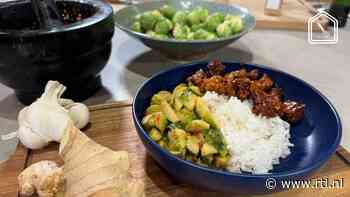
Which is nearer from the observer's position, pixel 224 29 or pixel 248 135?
pixel 248 135

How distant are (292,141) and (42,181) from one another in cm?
50

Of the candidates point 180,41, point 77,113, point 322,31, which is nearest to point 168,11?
point 180,41

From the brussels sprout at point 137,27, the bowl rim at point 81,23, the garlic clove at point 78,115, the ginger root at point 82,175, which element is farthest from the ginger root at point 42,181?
the brussels sprout at point 137,27

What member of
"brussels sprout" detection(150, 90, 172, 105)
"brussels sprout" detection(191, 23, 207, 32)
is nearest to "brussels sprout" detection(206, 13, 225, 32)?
"brussels sprout" detection(191, 23, 207, 32)

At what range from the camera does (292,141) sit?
26.1 inches

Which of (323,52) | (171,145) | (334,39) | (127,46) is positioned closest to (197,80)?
(171,145)

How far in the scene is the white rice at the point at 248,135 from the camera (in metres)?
0.58

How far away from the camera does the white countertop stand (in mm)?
815

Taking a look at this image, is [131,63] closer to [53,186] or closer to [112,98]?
[112,98]

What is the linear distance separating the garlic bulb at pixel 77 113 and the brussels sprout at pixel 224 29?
0.50 metres

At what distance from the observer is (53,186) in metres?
0.50

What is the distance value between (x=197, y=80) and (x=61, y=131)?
0.31 metres

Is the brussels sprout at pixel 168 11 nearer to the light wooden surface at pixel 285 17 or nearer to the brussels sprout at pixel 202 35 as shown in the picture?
the brussels sprout at pixel 202 35

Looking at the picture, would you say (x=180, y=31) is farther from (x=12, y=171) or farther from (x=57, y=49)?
(x=12, y=171)
